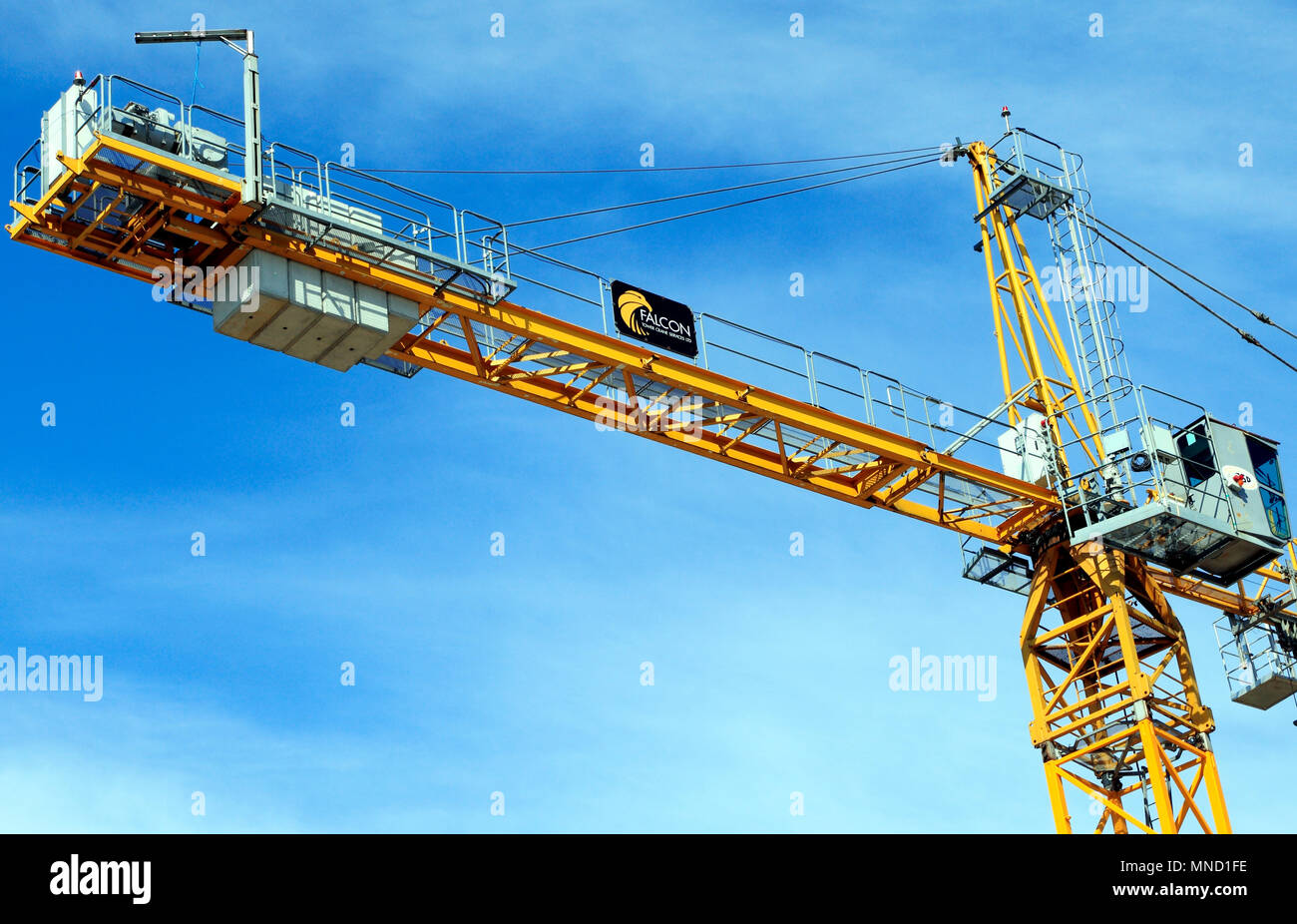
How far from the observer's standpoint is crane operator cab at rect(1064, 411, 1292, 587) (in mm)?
34344

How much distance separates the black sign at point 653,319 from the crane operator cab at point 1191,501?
9.54 metres

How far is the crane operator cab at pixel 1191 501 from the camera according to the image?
34.3 metres

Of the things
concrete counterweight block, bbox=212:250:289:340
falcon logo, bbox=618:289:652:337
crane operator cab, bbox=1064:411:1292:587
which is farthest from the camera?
crane operator cab, bbox=1064:411:1292:587

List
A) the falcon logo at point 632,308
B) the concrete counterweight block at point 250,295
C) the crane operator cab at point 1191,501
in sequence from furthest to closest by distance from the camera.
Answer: the crane operator cab at point 1191,501 → the falcon logo at point 632,308 → the concrete counterweight block at point 250,295

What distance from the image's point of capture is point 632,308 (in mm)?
30516

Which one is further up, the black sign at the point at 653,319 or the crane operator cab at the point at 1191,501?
the black sign at the point at 653,319

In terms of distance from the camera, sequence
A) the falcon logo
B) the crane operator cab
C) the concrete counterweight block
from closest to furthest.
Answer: the concrete counterweight block
the falcon logo
the crane operator cab

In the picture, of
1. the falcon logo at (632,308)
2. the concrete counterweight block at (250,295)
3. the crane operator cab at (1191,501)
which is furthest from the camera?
the crane operator cab at (1191,501)
